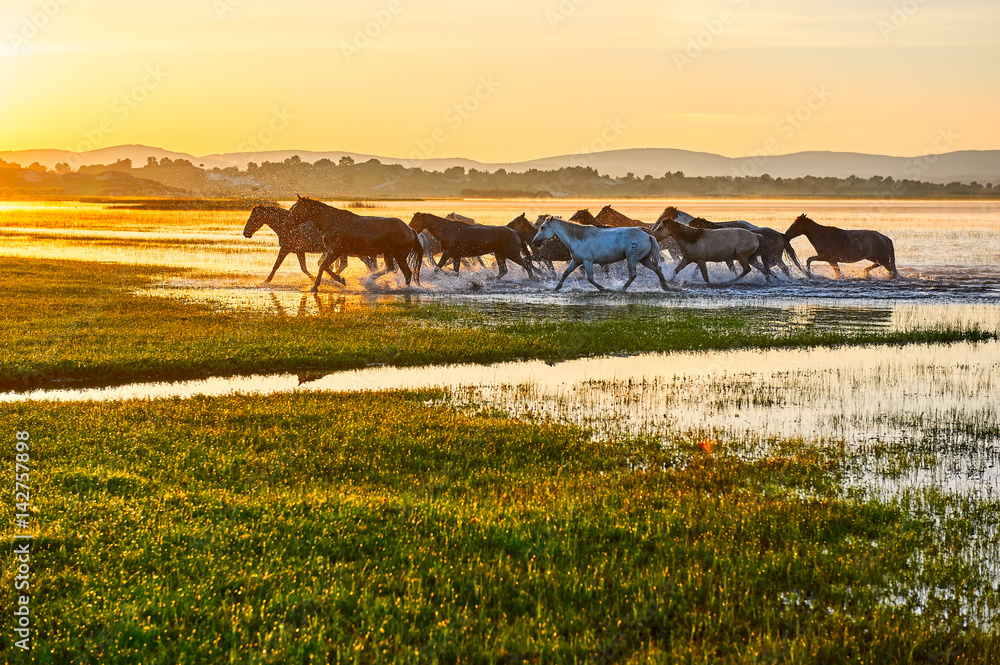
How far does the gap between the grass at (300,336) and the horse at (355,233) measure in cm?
526

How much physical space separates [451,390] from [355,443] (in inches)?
168

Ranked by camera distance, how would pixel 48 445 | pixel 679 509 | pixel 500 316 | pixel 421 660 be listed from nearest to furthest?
pixel 421 660 < pixel 679 509 < pixel 48 445 < pixel 500 316

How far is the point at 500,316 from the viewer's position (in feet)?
82.5

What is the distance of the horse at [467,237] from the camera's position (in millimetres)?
34656

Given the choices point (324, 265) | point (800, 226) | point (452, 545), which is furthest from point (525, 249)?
point (452, 545)

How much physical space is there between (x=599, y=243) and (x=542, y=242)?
6.70 ft

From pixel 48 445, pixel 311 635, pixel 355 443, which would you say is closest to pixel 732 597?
pixel 311 635

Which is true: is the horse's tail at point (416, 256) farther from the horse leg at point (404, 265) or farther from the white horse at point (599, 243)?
the white horse at point (599, 243)

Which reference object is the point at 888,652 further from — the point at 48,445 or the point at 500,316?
the point at 500,316

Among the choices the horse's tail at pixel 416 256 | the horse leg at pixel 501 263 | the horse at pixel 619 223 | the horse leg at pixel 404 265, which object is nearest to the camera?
the horse leg at pixel 404 265

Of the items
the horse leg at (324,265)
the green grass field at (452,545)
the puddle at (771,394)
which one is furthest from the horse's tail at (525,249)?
the green grass field at (452,545)

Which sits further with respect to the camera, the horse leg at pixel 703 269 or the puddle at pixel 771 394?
the horse leg at pixel 703 269

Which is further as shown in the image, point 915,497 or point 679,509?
point 915,497

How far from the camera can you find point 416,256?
110 ft
